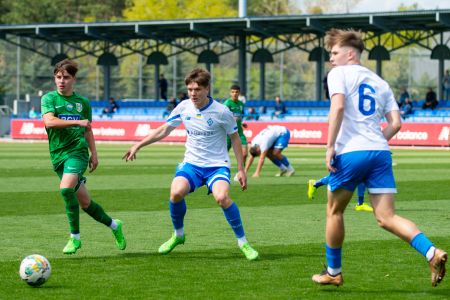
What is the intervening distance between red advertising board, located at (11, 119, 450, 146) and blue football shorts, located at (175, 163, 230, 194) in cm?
2941

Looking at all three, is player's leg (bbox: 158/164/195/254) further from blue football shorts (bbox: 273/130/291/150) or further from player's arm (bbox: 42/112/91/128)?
blue football shorts (bbox: 273/130/291/150)

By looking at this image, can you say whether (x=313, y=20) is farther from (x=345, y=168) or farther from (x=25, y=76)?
(x=345, y=168)

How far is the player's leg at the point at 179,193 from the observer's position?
1048 centimetres

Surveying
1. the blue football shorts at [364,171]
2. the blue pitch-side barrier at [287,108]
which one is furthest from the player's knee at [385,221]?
the blue pitch-side barrier at [287,108]

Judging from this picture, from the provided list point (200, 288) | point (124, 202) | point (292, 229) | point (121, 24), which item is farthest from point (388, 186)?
point (121, 24)

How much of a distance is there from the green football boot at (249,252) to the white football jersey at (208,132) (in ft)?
2.83

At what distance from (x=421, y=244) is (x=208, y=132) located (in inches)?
121

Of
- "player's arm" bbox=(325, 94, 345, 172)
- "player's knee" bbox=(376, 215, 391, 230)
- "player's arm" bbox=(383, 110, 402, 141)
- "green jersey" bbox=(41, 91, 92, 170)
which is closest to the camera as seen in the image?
"player's arm" bbox=(325, 94, 345, 172)

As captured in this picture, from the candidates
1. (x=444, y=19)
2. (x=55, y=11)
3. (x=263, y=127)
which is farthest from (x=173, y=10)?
(x=263, y=127)

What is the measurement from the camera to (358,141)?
820 cm

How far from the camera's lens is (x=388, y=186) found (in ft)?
27.0

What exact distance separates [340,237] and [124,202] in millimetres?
8921

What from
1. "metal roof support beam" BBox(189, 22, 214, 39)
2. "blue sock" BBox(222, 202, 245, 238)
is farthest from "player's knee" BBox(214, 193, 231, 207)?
"metal roof support beam" BBox(189, 22, 214, 39)

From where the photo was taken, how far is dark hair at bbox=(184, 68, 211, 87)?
10.2 meters
